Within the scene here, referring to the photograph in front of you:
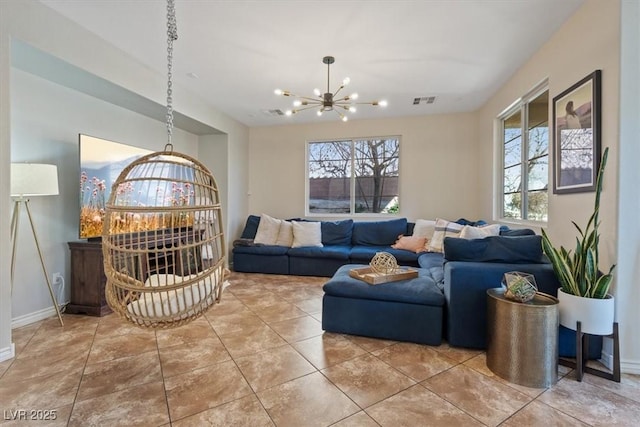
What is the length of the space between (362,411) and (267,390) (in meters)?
0.59

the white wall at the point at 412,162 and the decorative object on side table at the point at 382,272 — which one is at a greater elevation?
the white wall at the point at 412,162

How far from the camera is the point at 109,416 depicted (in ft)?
5.17

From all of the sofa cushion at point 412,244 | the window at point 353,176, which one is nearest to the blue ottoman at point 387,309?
the sofa cushion at point 412,244

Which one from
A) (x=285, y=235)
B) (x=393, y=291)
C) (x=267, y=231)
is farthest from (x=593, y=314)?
(x=267, y=231)

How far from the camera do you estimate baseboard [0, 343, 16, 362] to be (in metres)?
2.10

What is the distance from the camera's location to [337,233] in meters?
5.04

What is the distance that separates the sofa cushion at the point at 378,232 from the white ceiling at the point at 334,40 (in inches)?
81.0

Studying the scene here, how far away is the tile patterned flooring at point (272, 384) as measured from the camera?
158 centimetres

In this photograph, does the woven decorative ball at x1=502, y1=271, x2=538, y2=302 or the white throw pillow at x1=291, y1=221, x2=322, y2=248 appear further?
the white throw pillow at x1=291, y1=221, x2=322, y2=248

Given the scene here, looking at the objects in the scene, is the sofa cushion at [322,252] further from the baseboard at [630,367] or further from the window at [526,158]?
the baseboard at [630,367]

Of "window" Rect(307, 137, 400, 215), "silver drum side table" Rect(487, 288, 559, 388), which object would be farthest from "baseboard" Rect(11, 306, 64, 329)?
"silver drum side table" Rect(487, 288, 559, 388)

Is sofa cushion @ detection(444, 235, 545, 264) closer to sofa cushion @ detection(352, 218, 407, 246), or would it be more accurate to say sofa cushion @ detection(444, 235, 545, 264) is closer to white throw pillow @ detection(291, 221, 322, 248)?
sofa cushion @ detection(352, 218, 407, 246)

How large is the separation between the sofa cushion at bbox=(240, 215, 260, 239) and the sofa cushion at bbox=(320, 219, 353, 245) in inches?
48.8

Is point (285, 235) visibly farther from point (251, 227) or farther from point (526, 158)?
point (526, 158)
